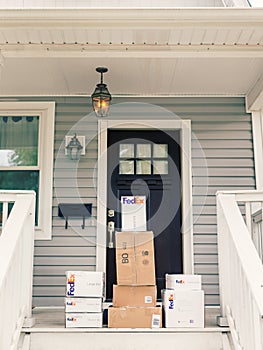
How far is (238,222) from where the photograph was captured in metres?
2.96

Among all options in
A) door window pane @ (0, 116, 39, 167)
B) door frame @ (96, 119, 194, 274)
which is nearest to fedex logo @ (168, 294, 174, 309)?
door frame @ (96, 119, 194, 274)

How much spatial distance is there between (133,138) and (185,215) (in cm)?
105

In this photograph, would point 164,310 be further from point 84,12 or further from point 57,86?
point 57,86

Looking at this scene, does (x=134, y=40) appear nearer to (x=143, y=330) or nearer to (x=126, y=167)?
(x=126, y=167)

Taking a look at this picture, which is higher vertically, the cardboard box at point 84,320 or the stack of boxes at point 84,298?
the stack of boxes at point 84,298

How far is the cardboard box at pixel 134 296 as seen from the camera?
3229 mm

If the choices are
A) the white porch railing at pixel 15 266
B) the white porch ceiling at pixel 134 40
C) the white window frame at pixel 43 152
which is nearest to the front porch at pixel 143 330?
the white porch railing at pixel 15 266

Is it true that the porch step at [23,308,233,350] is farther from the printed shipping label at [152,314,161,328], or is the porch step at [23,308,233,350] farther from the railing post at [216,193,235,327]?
the railing post at [216,193,235,327]

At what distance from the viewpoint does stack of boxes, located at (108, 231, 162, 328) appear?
10.3 ft

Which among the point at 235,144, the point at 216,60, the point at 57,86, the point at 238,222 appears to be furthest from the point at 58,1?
the point at 238,222

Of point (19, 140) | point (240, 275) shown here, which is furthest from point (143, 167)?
point (240, 275)

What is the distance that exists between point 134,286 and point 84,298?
373 mm

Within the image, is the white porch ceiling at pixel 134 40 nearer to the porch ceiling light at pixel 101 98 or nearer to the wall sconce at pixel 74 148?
the porch ceiling light at pixel 101 98

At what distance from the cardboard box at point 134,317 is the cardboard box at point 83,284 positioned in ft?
0.58
